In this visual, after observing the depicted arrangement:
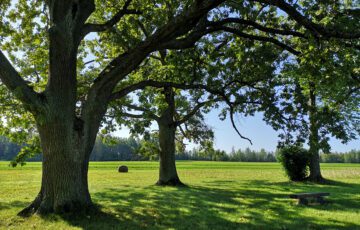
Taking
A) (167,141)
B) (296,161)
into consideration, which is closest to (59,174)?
(167,141)

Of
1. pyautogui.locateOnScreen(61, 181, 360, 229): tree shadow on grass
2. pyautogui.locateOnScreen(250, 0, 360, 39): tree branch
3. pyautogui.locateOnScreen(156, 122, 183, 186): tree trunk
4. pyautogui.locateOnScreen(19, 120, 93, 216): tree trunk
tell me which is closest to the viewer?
pyautogui.locateOnScreen(250, 0, 360, 39): tree branch

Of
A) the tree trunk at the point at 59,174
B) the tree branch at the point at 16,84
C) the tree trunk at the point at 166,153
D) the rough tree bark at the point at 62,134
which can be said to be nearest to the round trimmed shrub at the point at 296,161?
the tree trunk at the point at 166,153

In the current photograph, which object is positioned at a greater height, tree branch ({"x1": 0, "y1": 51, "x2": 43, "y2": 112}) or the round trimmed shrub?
tree branch ({"x1": 0, "y1": 51, "x2": 43, "y2": 112})

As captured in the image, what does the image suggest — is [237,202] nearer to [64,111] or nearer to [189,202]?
[189,202]

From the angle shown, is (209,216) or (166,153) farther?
(166,153)

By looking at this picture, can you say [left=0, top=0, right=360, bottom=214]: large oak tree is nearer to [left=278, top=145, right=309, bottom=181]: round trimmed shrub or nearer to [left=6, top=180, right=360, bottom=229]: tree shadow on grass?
[left=6, top=180, right=360, bottom=229]: tree shadow on grass

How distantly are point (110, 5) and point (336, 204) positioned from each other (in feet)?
45.3

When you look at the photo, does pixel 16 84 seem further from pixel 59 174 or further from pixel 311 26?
pixel 311 26

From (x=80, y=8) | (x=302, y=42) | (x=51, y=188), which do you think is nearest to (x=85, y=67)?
(x=80, y=8)

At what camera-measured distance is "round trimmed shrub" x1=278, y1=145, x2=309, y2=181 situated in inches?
1099

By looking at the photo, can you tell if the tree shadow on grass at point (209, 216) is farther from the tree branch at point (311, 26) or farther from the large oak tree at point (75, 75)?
the tree branch at point (311, 26)

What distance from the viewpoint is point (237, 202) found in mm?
14484

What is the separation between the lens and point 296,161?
28.2 metres

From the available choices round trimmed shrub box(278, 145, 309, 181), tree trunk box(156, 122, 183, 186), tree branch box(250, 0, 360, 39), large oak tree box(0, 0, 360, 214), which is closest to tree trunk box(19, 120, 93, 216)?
large oak tree box(0, 0, 360, 214)
